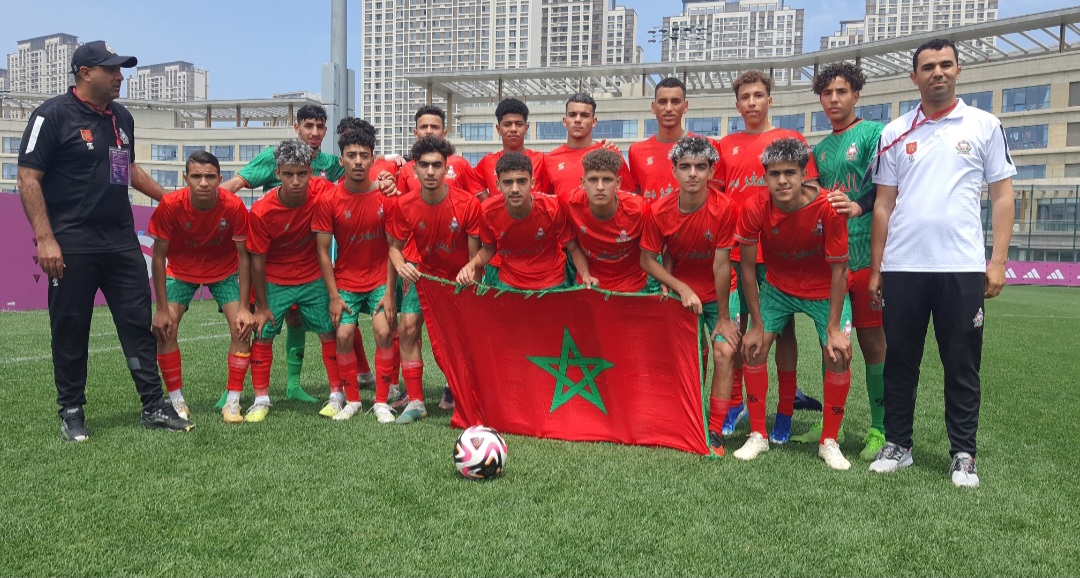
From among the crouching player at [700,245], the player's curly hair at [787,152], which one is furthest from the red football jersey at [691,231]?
the player's curly hair at [787,152]

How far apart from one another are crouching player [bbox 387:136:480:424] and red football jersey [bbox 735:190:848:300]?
1.86 m

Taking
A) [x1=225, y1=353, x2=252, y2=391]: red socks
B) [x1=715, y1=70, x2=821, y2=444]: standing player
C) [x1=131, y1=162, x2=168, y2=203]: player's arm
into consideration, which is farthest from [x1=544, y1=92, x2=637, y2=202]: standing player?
[x1=131, y1=162, x2=168, y2=203]: player's arm

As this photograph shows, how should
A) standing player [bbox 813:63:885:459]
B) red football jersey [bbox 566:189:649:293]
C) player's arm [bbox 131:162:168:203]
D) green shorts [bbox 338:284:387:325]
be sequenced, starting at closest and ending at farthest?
standing player [bbox 813:63:885:459] < red football jersey [bbox 566:189:649:293] < player's arm [bbox 131:162:168:203] < green shorts [bbox 338:284:387:325]

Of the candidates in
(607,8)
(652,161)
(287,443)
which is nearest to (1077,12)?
(652,161)

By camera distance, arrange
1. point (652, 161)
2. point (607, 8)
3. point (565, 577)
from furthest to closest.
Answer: point (607, 8) < point (652, 161) < point (565, 577)

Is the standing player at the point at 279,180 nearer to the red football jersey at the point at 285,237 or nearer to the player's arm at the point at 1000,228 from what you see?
the red football jersey at the point at 285,237

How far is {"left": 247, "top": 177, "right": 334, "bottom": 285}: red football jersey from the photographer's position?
5.61 meters

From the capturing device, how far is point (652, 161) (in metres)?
5.53

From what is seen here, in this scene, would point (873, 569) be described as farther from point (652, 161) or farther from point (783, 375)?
point (652, 161)

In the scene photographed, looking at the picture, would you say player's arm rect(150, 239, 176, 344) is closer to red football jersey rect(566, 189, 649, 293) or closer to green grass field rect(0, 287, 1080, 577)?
green grass field rect(0, 287, 1080, 577)

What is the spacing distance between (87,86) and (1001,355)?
1003 cm

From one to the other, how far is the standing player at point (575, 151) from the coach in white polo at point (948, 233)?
6.42 ft

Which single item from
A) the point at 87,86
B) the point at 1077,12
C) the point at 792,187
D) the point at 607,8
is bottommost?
the point at 792,187

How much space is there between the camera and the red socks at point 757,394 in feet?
15.6
